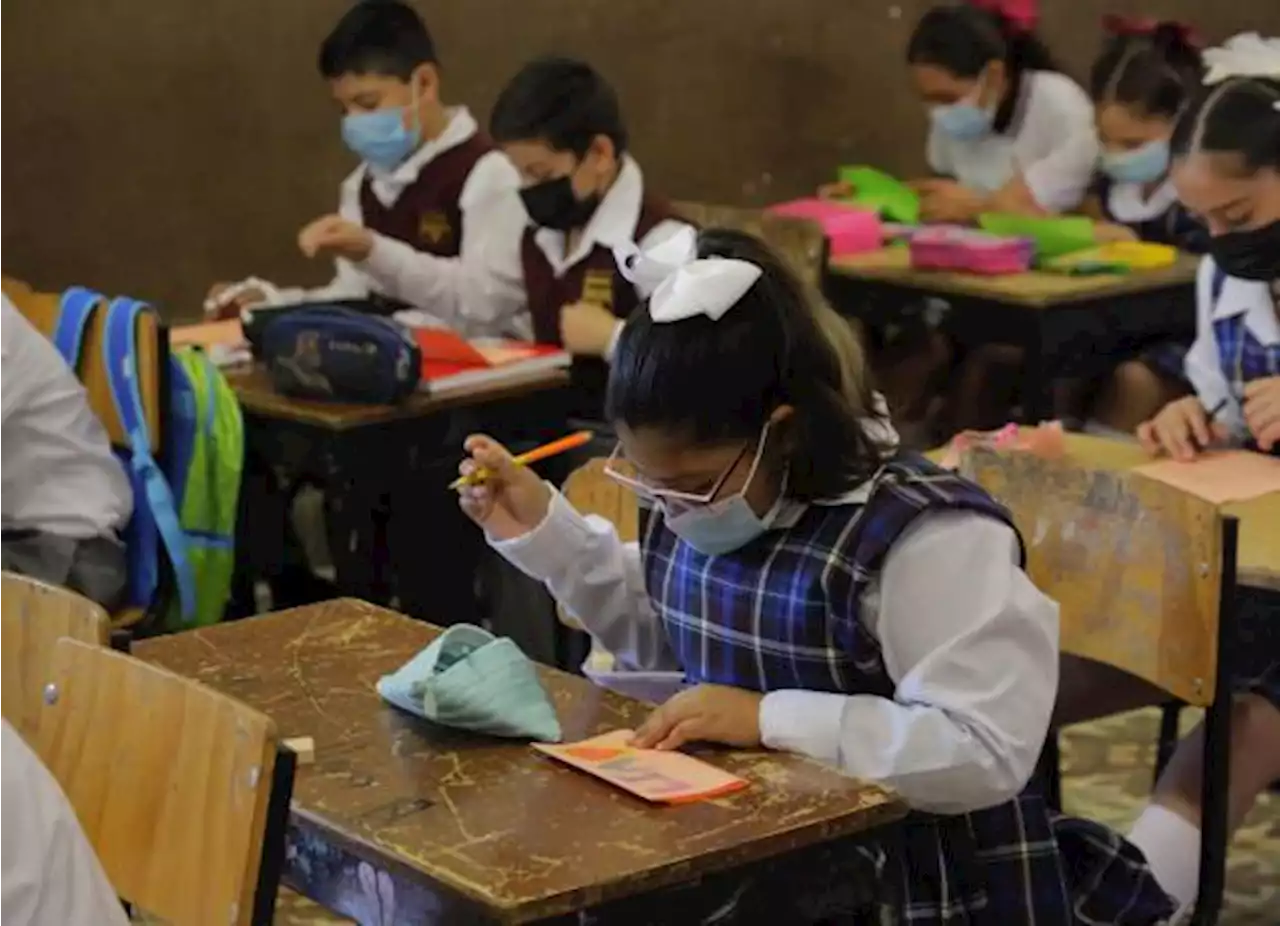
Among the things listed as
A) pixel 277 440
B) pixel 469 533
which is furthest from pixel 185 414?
pixel 469 533

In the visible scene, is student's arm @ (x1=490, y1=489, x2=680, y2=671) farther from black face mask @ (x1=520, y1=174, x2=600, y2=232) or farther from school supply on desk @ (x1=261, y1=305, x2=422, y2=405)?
black face mask @ (x1=520, y1=174, x2=600, y2=232)

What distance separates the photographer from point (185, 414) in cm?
360

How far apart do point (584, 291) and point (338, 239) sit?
518mm

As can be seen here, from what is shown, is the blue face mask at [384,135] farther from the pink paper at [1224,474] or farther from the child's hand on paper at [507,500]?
the child's hand on paper at [507,500]

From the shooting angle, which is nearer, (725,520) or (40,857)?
(40,857)

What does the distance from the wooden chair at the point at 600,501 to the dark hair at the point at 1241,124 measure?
A: 1061 mm

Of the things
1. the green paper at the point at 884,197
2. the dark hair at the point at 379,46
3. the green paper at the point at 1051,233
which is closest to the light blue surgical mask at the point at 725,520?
the dark hair at the point at 379,46

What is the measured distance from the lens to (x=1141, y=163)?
17.6ft

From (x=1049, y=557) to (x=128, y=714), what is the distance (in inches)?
46.0

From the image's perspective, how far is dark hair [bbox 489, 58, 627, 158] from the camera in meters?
4.21

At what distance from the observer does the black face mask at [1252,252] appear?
3326mm

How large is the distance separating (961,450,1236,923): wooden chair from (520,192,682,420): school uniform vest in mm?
1435

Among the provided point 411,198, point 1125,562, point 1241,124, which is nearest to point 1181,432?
point 1241,124

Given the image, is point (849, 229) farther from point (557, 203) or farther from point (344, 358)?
point (344, 358)
